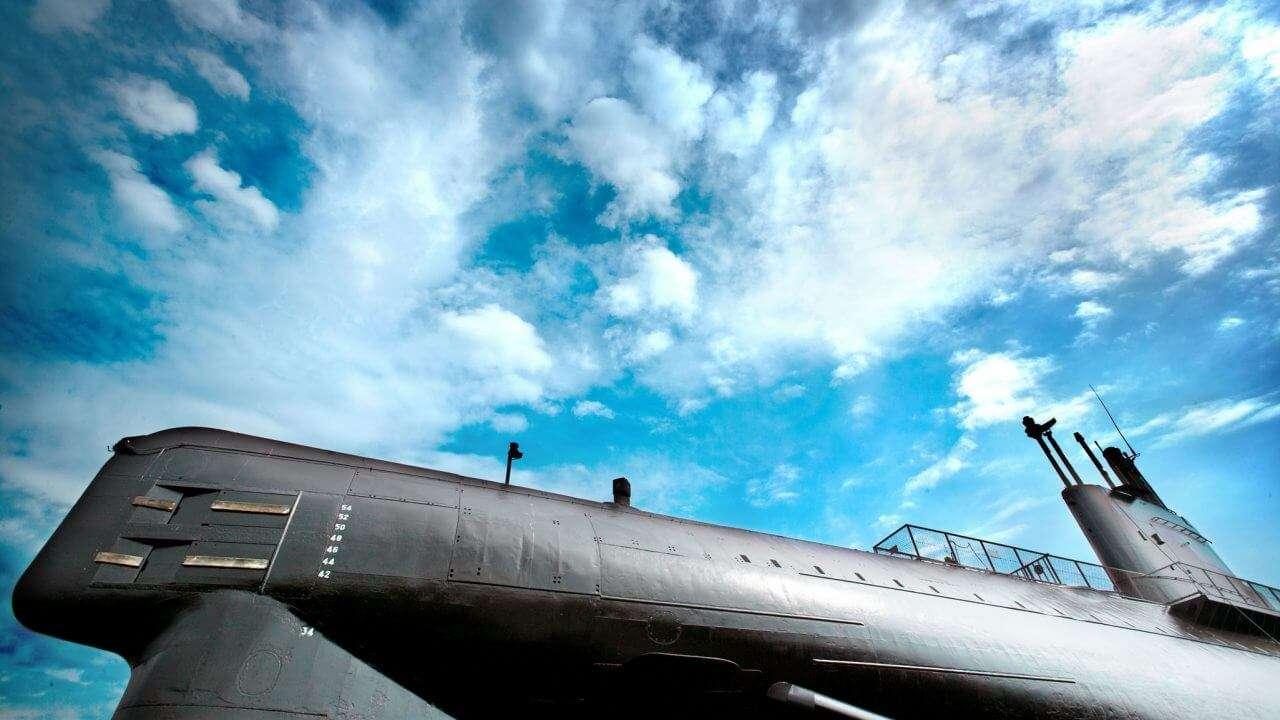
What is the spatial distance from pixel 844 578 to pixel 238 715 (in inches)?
304

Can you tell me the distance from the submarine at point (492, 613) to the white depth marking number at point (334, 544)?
0.02 meters

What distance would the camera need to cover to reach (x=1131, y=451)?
17234 millimetres

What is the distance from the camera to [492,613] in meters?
5.65

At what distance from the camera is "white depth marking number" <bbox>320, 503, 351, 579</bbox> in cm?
511

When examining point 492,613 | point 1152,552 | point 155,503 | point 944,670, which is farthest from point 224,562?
point 1152,552

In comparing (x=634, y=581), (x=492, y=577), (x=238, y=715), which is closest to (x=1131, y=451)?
(x=634, y=581)

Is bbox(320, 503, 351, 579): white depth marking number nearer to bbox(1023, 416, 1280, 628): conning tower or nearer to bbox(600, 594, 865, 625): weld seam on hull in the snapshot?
bbox(600, 594, 865, 625): weld seam on hull

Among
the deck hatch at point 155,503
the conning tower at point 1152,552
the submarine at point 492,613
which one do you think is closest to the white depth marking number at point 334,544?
the submarine at point 492,613

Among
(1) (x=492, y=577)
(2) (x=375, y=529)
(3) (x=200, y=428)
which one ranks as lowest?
(1) (x=492, y=577)

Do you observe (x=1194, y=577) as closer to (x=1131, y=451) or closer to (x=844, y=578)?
(x=1131, y=451)

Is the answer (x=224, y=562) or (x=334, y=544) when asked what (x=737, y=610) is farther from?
(x=224, y=562)

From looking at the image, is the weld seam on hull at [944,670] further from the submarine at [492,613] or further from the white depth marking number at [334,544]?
the white depth marking number at [334,544]

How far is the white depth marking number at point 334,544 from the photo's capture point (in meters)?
5.11

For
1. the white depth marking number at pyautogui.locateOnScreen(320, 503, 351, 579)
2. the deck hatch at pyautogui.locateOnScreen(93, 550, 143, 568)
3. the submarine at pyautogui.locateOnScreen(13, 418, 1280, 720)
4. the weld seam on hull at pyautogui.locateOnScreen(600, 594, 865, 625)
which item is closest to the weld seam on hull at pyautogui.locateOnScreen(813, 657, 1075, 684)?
the submarine at pyautogui.locateOnScreen(13, 418, 1280, 720)
